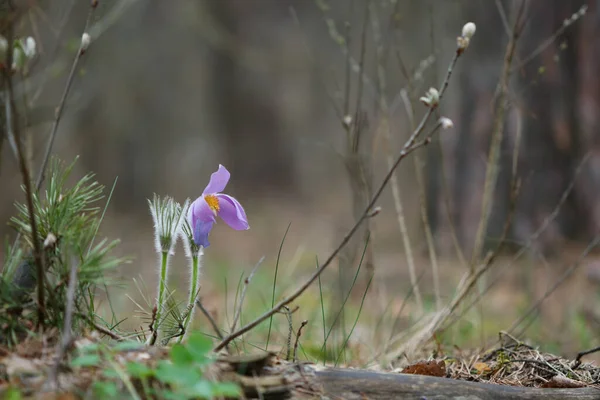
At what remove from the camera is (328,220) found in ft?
36.9

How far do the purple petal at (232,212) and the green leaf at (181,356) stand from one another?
580mm

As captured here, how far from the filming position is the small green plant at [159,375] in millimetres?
1162

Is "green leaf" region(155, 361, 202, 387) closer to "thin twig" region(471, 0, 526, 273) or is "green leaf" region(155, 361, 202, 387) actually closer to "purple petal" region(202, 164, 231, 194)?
"purple petal" region(202, 164, 231, 194)

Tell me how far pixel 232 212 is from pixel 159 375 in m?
0.68

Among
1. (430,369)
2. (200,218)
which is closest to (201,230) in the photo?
(200,218)

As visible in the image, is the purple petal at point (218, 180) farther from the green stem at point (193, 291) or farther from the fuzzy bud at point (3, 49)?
the fuzzy bud at point (3, 49)

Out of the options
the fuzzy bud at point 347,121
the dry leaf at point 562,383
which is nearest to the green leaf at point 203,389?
the dry leaf at point 562,383

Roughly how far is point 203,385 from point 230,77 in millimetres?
13588

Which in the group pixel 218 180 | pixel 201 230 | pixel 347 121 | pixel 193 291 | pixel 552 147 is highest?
pixel 552 147

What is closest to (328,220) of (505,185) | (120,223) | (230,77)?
(120,223)

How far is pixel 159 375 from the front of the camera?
119 cm

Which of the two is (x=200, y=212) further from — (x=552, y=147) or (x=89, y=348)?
A: (x=552, y=147)

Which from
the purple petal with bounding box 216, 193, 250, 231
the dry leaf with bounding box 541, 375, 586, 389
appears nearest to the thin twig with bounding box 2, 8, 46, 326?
the purple petal with bounding box 216, 193, 250, 231

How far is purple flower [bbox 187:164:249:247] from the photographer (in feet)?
5.59
